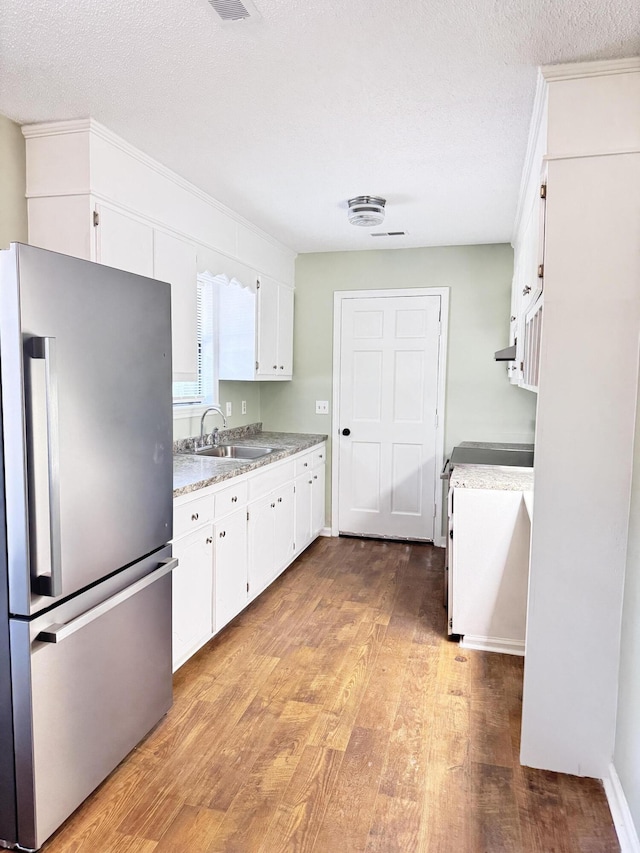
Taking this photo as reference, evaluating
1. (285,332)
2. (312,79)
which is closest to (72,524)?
(312,79)

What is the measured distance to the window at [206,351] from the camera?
3.97m

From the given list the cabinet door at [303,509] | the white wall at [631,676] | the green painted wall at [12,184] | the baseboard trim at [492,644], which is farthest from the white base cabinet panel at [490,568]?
the green painted wall at [12,184]

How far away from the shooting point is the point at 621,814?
1750mm

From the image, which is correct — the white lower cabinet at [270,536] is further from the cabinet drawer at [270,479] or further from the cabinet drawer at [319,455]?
the cabinet drawer at [319,455]

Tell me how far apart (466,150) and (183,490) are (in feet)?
6.45

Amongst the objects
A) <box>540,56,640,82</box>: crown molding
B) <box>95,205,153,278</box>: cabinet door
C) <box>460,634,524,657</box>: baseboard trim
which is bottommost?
<box>460,634,524,657</box>: baseboard trim

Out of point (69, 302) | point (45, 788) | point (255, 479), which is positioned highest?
point (69, 302)

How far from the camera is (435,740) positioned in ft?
7.28

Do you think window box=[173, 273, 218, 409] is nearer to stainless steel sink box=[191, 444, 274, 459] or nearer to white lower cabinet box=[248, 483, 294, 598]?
stainless steel sink box=[191, 444, 274, 459]

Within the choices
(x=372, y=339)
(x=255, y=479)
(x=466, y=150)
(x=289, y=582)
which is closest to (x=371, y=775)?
(x=255, y=479)

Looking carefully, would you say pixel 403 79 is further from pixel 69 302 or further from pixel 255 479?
pixel 255 479

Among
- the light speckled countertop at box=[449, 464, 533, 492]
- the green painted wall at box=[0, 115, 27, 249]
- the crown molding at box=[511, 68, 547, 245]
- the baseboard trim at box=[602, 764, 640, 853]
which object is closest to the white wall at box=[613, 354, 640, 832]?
the baseboard trim at box=[602, 764, 640, 853]

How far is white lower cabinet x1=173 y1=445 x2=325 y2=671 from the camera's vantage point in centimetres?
257

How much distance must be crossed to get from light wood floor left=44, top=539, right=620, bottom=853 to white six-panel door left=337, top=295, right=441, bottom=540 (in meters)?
1.63
